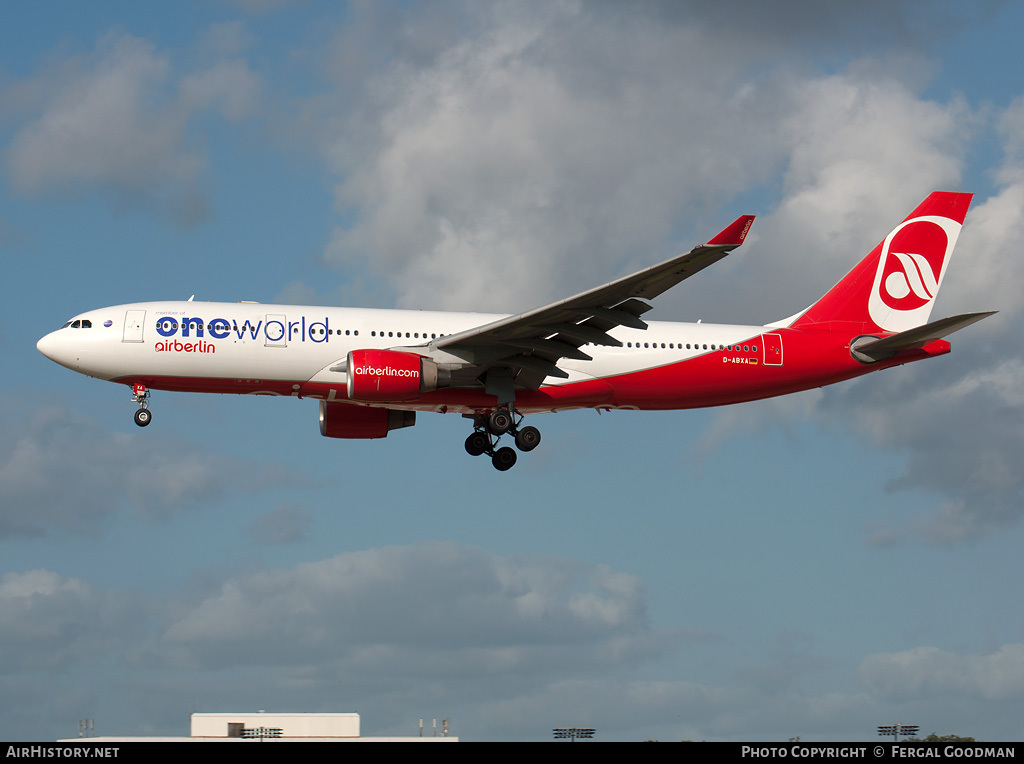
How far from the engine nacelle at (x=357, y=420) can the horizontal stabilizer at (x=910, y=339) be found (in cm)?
1508

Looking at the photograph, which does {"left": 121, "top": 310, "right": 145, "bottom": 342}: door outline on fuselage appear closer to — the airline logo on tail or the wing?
the wing

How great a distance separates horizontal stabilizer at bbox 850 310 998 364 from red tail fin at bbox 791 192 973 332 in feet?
5.33

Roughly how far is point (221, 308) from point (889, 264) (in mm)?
22681

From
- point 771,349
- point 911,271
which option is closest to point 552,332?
point 771,349

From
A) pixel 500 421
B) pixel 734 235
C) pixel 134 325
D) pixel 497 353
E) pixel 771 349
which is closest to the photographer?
pixel 734 235

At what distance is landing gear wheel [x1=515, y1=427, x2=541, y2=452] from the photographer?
40938 millimetres

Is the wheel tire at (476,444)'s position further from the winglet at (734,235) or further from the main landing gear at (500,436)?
the winglet at (734,235)

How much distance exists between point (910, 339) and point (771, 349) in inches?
168

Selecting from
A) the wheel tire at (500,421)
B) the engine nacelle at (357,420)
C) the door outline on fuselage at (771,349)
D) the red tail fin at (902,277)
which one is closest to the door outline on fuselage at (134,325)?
the engine nacelle at (357,420)

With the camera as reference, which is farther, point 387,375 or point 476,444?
point 476,444

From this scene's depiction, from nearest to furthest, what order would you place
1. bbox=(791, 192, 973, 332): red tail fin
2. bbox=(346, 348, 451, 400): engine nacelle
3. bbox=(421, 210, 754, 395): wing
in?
bbox=(421, 210, 754, 395): wing < bbox=(346, 348, 451, 400): engine nacelle < bbox=(791, 192, 973, 332): red tail fin

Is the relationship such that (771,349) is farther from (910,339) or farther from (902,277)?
(902,277)

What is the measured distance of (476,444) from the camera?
41.8 metres

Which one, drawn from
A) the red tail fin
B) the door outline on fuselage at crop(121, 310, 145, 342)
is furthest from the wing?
the red tail fin
